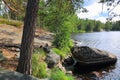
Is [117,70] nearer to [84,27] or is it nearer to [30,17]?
[30,17]

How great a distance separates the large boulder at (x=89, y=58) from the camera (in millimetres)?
25141

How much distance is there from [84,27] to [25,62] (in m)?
166

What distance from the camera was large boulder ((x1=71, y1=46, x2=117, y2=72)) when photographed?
2514cm

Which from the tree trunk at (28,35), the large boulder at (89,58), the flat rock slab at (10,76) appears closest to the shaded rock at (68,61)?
the large boulder at (89,58)

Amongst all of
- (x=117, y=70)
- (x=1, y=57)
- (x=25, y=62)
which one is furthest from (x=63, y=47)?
(x=25, y=62)

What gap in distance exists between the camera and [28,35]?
31.9 feet

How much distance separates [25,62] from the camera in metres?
9.97

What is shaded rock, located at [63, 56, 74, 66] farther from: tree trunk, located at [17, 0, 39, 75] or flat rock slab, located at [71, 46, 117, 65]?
tree trunk, located at [17, 0, 39, 75]

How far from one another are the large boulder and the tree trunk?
50.8ft

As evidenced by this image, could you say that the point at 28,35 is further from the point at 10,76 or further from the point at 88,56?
the point at 88,56

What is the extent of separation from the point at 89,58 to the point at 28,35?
16402 millimetres

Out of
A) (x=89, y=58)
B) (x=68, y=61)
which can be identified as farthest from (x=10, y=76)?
(x=89, y=58)

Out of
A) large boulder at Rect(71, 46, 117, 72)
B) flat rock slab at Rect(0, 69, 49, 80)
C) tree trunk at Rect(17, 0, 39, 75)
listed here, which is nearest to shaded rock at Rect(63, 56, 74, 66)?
large boulder at Rect(71, 46, 117, 72)

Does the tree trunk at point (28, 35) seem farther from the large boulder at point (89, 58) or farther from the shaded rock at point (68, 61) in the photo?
the large boulder at point (89, 58)
